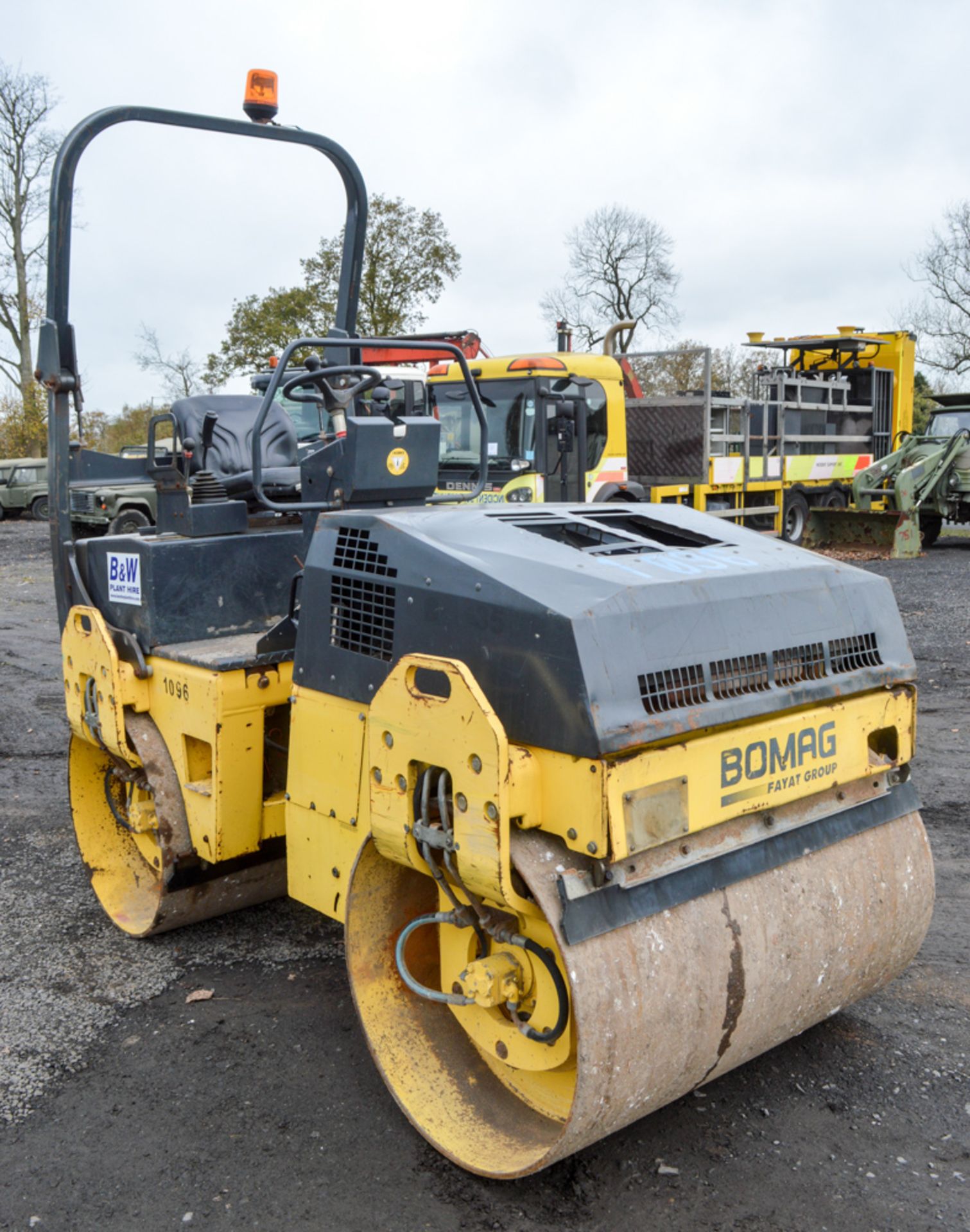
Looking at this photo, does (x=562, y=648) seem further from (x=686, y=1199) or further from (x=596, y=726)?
(x=686, y=1199)

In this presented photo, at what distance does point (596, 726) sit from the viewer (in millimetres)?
2303

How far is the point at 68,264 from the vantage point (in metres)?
3.75

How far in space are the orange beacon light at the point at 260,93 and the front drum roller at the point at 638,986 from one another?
251 centimetres

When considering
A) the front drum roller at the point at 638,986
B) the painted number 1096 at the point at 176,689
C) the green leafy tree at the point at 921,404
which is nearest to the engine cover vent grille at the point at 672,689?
the front drum roller at the point at 638,986

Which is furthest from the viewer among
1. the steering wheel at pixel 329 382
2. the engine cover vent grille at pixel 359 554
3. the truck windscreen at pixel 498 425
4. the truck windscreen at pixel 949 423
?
the truck windscreen at pixel 949 423

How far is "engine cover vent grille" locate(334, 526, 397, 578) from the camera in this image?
283 centimetres

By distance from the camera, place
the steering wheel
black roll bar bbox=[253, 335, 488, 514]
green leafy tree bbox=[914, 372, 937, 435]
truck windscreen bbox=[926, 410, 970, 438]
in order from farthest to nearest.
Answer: green leafy tree bbox=[914, 372, 937, 435] < truck windscreen bbox=[926, 410, 970, 438] < the steering wheel < black roll bar bbox=[253, 335, 488, 514]

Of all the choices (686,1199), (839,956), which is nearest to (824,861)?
(839,956)

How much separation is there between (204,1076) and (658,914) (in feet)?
4.65

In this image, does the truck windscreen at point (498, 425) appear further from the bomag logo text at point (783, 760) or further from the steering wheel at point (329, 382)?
the bomag logo text at point (783, 760)

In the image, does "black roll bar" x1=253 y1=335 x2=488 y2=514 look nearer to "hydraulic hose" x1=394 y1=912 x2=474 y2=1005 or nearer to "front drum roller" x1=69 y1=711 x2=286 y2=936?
"front drum roller" x1=69 y1=711 x2=286 y2=936

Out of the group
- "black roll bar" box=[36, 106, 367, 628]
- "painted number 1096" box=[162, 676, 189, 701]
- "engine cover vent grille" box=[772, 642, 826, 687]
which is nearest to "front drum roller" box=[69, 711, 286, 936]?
"painted number 1096" box=[162, 676, 189, 701]

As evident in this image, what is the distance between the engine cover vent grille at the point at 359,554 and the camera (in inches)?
111

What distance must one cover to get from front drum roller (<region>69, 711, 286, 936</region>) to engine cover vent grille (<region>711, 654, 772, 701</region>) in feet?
6.03
